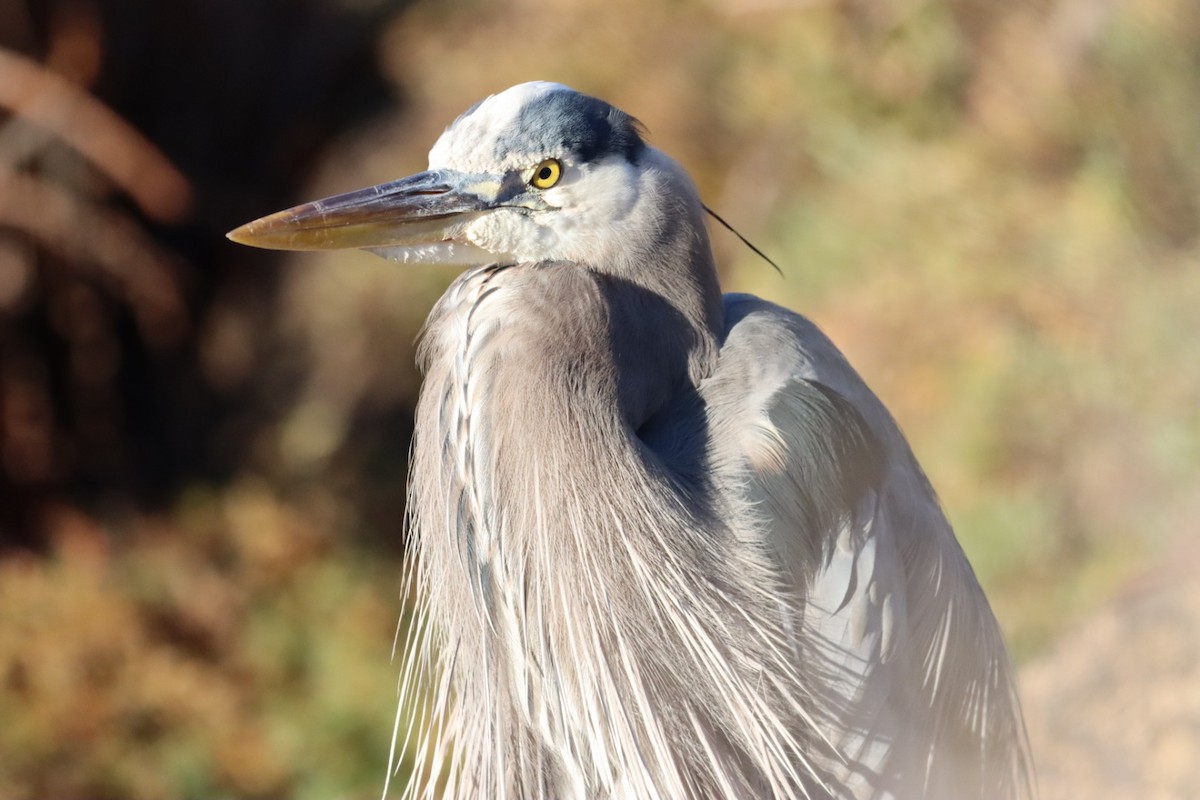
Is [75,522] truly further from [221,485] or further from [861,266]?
[861,266]

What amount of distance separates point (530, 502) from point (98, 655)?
3451 millimetres

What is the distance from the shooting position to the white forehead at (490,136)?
134 cm

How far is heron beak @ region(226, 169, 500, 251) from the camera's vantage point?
4.46ft

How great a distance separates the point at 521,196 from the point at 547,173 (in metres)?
0.04

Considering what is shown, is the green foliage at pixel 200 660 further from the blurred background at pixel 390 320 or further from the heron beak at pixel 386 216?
the heron beak at pixel 386 216

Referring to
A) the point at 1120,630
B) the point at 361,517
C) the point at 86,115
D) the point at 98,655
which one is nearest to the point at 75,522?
the point at 98,655

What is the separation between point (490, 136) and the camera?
4.43ft

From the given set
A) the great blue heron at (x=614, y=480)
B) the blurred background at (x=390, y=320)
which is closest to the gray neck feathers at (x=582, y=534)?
the great blue heron at (x=614, y=480)

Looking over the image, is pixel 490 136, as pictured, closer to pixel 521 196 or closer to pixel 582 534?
pixel 521 196

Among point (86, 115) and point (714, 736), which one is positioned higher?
point (86, 115)

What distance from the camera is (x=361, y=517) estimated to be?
4.88m

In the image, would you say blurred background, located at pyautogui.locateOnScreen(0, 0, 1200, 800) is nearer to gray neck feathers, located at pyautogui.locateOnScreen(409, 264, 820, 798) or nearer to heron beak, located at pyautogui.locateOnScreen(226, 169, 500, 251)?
gray neck feathers, located at pyautogui.locateOnScreen(409, 264, 820, 798)

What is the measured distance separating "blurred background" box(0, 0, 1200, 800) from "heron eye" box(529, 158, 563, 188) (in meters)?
1.55

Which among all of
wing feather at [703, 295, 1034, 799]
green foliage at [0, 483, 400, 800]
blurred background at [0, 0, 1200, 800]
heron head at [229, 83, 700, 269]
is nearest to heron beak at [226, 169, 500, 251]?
heron head at [229, 83, 700, 269]
